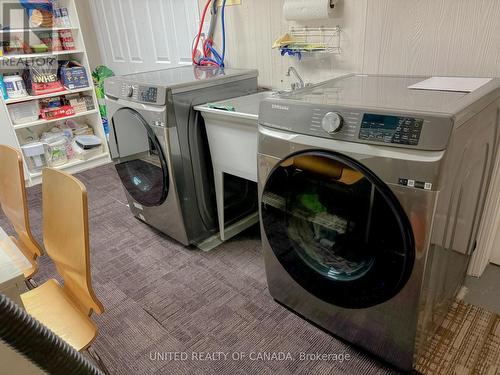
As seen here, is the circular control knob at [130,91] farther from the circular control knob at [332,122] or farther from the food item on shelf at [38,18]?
the food item on shelf at [38,18]

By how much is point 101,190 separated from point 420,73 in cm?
254

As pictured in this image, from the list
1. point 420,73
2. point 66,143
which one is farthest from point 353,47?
point 66,143

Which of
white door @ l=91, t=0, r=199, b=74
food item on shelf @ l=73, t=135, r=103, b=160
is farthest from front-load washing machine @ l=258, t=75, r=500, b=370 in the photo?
food item on shelf @ l=73, t=135, r=103, b=160

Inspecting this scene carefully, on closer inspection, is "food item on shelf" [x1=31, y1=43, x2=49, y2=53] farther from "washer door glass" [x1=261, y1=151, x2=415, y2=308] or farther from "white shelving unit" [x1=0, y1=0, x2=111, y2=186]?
"washer door glass" [x1=261, y1=151, x2=415, y2=308]

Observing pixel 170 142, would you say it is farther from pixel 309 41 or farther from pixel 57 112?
pixel 57 112

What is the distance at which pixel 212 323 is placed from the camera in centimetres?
157

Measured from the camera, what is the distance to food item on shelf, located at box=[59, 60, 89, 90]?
3174 millimetres

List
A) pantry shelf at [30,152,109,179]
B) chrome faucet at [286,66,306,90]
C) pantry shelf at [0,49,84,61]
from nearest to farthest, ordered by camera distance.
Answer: chrome faucet at [286,66,306,90]
pantry shelf at [0,49,84,61]
pantry shelf at [30,152,109,179]

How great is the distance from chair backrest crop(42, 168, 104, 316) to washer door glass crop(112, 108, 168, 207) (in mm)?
739

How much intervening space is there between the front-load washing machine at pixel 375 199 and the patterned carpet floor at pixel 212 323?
111 millimetres

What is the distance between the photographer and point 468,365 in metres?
1.31

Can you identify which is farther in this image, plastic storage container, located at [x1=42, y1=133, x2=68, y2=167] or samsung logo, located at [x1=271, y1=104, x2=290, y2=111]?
plastic storage container, located at [x1=42, y1=133, x2=68, y2=167]

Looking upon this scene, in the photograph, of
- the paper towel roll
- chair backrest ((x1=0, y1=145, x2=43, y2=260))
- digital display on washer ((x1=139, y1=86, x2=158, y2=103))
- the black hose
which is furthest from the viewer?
digital display on washer ((x1=139, y1=86, x2=158, y2=103))

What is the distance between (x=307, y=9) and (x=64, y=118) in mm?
2581
